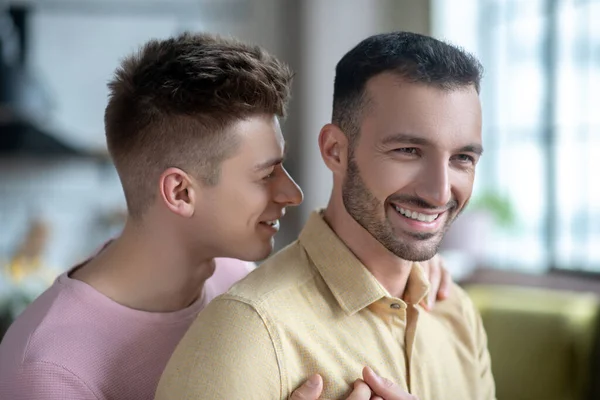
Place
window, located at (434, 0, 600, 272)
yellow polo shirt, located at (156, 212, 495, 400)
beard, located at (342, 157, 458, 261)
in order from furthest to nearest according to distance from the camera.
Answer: window, located at (434, 0, 600, 272) < beard, located at (342, 157, 458, 261) < yellow polo shirt, located at (156, 212, 495, 400)

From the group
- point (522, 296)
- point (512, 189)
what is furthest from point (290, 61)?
point (522, 296)

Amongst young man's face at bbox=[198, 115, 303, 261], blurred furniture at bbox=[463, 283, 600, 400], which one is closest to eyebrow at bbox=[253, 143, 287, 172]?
young man's face at bbox=[198, 115, 303, 261]

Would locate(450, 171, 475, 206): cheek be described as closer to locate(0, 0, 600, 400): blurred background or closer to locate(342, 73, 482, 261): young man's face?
locate(342, 73, 482, 261): young man's face

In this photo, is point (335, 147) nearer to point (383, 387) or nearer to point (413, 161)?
point (413, 161)

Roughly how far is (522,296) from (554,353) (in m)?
0.25

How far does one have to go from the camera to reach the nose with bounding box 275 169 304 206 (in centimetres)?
140

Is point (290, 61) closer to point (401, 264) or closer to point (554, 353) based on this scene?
point (554, 353)

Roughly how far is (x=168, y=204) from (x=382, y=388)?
1.71 ft

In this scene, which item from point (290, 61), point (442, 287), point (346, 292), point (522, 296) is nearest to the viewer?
point (346, 292)

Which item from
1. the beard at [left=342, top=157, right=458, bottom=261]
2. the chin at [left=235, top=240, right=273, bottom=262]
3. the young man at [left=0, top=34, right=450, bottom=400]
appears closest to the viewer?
the beard at [left=342, top=157, right=458, bottom=261]

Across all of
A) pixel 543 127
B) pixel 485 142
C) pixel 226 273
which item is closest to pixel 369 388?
pixel 226 273

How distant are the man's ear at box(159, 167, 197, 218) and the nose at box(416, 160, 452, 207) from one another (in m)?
0.46

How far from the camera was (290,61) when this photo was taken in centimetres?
644

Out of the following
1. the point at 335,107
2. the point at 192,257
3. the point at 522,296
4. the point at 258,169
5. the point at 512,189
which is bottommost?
the point at 512,189
